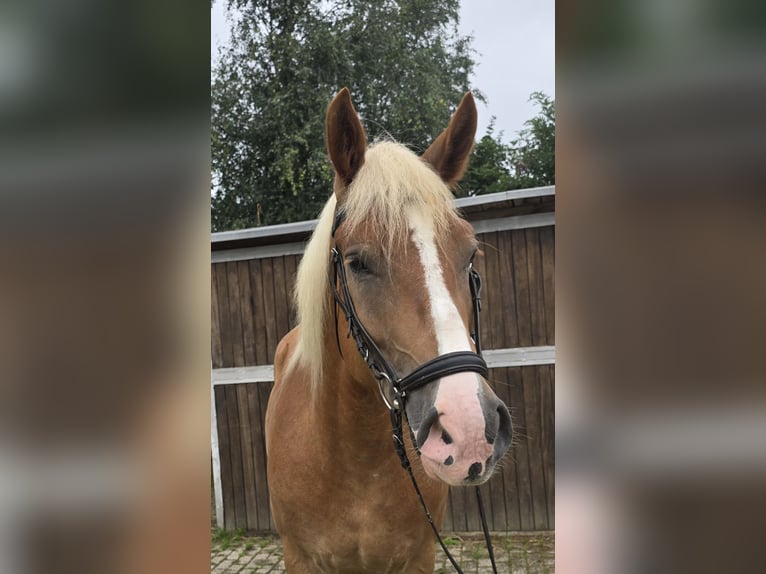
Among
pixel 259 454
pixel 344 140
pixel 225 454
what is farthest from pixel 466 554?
pixel 344 140

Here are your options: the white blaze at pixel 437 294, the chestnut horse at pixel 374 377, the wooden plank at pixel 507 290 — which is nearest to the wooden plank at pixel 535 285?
the wooden plank at pixel 507 290

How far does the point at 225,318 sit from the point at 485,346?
285 centimetres

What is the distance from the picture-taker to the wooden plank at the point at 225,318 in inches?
208

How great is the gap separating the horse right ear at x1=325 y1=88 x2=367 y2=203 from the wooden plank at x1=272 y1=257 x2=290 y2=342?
342 centimetres

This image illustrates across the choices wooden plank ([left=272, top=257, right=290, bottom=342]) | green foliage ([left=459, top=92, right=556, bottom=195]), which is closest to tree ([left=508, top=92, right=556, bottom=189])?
green foliage ([left=459, top=92, right=556, bottom=195])

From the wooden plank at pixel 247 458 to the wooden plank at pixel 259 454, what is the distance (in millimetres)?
36

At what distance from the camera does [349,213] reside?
1712mm

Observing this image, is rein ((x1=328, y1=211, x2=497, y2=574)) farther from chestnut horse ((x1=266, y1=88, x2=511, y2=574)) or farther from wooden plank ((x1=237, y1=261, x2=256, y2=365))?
wooden plank ((x1=237, y1=261, x2=256, y2=365))

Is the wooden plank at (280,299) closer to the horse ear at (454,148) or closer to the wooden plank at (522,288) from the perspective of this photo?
the wooden plank at (522,288)

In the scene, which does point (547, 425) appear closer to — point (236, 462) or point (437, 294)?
point (236, 462)

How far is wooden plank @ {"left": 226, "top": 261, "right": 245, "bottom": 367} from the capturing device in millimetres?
5242
